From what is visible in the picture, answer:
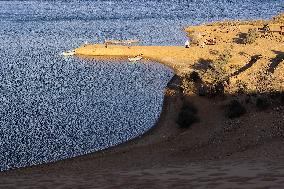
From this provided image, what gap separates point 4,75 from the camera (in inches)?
1518

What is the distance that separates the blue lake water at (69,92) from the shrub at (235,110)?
4056 millimetres

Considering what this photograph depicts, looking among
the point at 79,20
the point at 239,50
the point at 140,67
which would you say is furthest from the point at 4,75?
the point at 79,20

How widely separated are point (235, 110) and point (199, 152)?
5895mm

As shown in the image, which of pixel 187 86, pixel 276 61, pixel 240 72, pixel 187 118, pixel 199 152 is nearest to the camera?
pixel 199 152

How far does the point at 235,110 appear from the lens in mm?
24297

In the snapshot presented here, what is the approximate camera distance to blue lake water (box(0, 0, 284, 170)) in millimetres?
23078

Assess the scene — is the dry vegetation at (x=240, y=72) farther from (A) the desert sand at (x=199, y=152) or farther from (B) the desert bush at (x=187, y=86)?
(A) the desert sand at (x=199, y=152)

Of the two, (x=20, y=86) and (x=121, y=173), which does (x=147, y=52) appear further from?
(x=121, y=173)

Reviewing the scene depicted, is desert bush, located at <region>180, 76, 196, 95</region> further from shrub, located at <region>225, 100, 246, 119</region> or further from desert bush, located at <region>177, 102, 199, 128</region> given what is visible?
desert bush, located at <region>177, 102, 199, 128</region>

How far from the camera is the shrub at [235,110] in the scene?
78.9 ft

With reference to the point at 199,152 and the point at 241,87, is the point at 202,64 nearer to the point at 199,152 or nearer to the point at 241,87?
the point at 241,87

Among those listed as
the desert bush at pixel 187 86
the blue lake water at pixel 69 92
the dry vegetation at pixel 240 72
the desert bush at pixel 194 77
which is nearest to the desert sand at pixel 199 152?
the dry vegetation at pixel 240 72

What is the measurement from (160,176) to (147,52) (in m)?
34.7

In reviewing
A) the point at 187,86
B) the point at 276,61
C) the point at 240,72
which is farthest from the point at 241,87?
the point at 276,61
